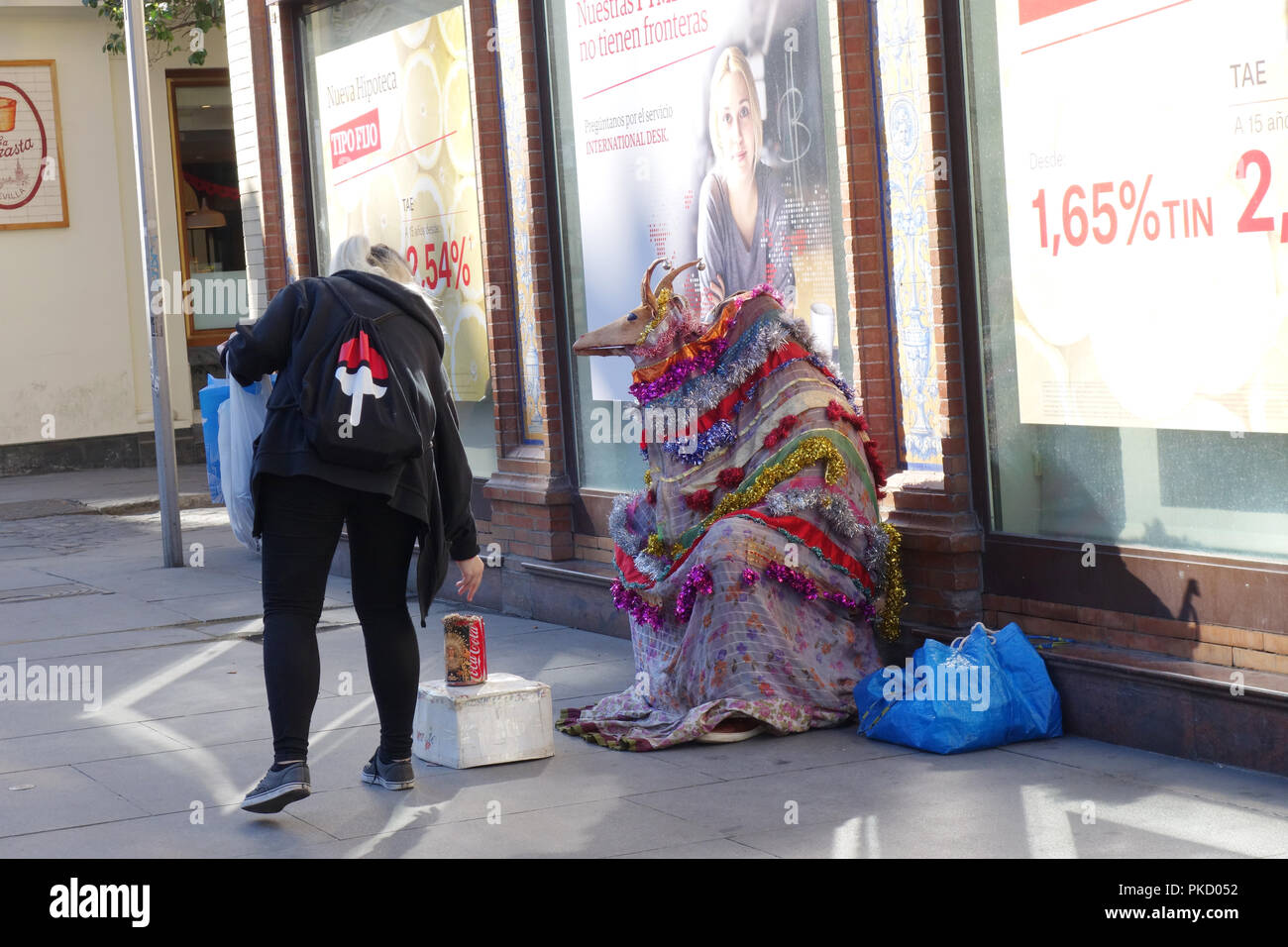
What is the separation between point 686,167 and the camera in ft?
26.5

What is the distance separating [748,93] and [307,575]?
11.3 ft

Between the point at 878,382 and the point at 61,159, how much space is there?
14.6 metres

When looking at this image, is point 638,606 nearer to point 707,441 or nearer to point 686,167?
point 707,441

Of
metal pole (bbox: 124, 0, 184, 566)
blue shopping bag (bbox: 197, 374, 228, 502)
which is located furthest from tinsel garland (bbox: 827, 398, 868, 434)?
metal pole (bbox: 124, 0, 184, 566)

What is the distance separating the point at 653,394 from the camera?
21.7 ft

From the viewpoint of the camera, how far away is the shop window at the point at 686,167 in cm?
718

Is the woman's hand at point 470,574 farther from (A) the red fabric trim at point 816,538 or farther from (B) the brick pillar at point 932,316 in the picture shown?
(B) the brick pillar at point 932,316

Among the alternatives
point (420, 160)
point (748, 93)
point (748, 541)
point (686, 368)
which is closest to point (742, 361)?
point (686, 368)

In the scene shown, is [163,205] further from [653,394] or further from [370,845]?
[370,845]

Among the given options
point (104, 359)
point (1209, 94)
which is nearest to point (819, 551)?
point (1209, 94)

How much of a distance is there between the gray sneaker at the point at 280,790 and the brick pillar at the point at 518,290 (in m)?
3.87

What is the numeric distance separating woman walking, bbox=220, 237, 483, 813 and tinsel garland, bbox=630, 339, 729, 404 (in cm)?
116

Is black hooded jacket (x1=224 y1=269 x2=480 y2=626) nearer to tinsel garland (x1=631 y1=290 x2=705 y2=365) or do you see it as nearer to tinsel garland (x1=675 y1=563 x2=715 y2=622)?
tinsel garland (x1=675 y1=563 x2=715 y2=622)

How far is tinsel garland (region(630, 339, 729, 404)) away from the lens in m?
6.52
